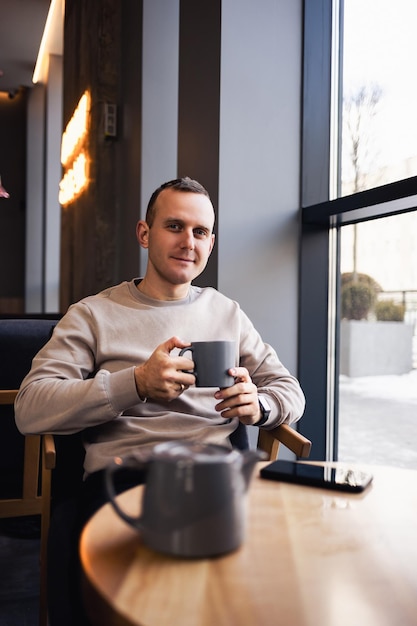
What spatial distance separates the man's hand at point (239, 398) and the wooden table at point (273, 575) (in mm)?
445

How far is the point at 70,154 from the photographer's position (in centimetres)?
486

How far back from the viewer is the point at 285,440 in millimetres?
1461

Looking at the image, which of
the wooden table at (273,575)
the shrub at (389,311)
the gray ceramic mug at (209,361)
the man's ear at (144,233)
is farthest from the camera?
the shrub at (389,311)

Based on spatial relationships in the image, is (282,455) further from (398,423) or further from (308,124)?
(308,124)

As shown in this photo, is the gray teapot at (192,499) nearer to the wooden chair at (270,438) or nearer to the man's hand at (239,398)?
the man's hand at (239,398)

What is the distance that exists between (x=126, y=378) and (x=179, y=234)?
1.49 feet

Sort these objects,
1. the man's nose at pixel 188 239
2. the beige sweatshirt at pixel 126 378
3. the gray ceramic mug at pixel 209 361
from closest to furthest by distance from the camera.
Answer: the gray ceramic mug at pixel 209 361
the beige sweatshirt at pixel 126 378
the man's nose at pixel 188 239

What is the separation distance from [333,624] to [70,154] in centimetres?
471

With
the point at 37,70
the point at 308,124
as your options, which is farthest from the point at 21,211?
the point at 308,124

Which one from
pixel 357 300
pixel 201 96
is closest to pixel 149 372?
pixel 357 300

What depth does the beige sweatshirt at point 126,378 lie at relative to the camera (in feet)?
4.40

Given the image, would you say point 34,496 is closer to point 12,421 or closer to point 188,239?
point 12,421

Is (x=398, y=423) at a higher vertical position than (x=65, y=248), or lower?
lower

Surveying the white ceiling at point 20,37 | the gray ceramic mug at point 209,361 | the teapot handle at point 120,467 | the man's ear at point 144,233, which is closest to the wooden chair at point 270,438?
the gray ceramic mug at point 209,361
